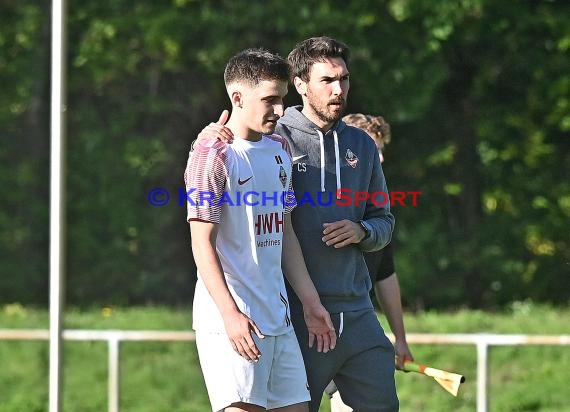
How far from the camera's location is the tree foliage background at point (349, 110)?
12641mm

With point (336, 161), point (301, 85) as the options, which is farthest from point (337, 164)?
point (301, 85)

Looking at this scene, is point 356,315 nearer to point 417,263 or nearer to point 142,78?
point 417,263

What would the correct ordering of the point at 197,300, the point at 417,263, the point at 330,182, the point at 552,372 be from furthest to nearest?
the point at 417,263 → the point at 552,372 → the point at 330,182 → the point at 197,300

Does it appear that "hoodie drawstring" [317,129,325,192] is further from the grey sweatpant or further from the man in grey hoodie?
the grey sweatpant

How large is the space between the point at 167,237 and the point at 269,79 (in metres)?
9.93

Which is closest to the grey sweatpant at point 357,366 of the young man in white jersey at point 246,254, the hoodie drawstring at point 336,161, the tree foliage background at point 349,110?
the young man in white jersey at point 246,254

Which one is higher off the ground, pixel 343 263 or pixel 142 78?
pixel 142 78

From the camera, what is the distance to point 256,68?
363 centimetres

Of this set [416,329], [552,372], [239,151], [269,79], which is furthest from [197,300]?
[416,329]

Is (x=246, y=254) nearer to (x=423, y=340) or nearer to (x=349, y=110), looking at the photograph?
(x=423, y=340)

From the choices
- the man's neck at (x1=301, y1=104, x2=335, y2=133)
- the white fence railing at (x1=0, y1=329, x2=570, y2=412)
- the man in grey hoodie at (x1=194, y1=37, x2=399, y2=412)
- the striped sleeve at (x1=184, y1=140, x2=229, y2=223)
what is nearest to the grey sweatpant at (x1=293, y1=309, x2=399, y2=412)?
the man in grey hoodie at (x1=194, y1=37, x2=399, y2=412)

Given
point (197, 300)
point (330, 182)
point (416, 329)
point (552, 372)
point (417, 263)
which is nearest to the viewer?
point (197, 300)

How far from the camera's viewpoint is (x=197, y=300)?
3.62 metres

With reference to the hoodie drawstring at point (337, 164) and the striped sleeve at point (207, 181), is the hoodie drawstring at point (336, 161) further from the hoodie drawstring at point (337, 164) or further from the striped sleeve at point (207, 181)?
the striped sleeve at point (207, 181)
